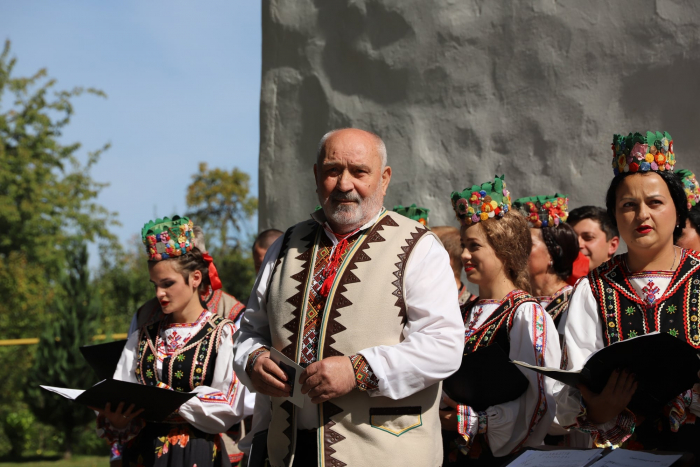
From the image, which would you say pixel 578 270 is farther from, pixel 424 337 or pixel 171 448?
pixel 171 448

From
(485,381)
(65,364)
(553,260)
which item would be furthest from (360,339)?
(65,364)

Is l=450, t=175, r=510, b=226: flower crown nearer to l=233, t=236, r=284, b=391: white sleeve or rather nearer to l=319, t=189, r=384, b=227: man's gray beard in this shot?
l=319, t=189, r=384, b=227: man's gray beard

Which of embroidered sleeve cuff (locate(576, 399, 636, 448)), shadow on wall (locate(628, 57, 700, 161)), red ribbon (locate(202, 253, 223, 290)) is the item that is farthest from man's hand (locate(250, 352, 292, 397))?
shadow on wall (locate(628, 57, 700, 161))

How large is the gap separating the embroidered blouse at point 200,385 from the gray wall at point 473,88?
2959 mm

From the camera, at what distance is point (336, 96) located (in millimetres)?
7348

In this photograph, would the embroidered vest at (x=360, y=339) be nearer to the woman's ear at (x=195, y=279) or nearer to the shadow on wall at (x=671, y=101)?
the woman's ear at (x=195, y=279)

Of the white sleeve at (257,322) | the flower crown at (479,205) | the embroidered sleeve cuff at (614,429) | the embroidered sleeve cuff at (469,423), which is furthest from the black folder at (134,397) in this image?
the embroidered sleeve cuff at (614,429)

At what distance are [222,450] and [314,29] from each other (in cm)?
487

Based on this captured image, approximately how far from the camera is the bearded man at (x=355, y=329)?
2.43 meters

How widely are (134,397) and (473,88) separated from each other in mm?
3948

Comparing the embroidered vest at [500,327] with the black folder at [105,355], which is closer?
the embroidered vest at [500,327]

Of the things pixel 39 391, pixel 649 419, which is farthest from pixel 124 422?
pixel 39 391

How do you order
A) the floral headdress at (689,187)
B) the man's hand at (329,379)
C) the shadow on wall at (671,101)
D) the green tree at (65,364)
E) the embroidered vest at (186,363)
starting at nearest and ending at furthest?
the man's hand at (329,379)
the floral headdress at (689,187)
the embroidered vest at (186,363)
the shadow on wall at (671,101)
the green tree at (65,364)

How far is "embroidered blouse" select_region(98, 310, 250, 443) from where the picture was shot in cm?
355
